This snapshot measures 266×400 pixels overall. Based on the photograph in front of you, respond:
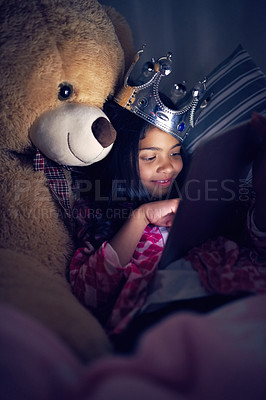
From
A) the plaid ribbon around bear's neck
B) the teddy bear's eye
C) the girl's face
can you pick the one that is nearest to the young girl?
the girl's face

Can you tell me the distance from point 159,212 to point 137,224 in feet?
0.26

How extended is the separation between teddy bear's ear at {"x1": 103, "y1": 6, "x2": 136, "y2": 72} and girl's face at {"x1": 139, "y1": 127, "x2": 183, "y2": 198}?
24 centimetres

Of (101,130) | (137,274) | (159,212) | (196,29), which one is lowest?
(137,274)

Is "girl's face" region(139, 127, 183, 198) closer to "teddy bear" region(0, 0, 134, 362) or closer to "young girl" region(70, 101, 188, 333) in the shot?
"young girl" region(70, 101, 188, 333)

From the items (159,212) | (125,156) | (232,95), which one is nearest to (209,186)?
(159,212)

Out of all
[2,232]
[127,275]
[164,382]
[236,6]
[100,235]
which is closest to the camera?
[164,382]

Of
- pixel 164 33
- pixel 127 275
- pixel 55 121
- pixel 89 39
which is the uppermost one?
pixel 164 33

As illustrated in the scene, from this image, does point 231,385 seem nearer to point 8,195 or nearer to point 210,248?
point 210,248

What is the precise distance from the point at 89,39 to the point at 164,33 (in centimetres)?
60

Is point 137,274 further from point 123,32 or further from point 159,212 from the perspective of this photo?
point 123,32

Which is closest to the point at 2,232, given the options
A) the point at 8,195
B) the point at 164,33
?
the point at 8,195

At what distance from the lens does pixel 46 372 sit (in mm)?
227

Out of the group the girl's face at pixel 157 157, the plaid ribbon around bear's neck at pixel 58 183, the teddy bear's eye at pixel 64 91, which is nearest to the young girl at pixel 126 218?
the girl's face at pixel 157 157

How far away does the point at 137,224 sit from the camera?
723 mm
